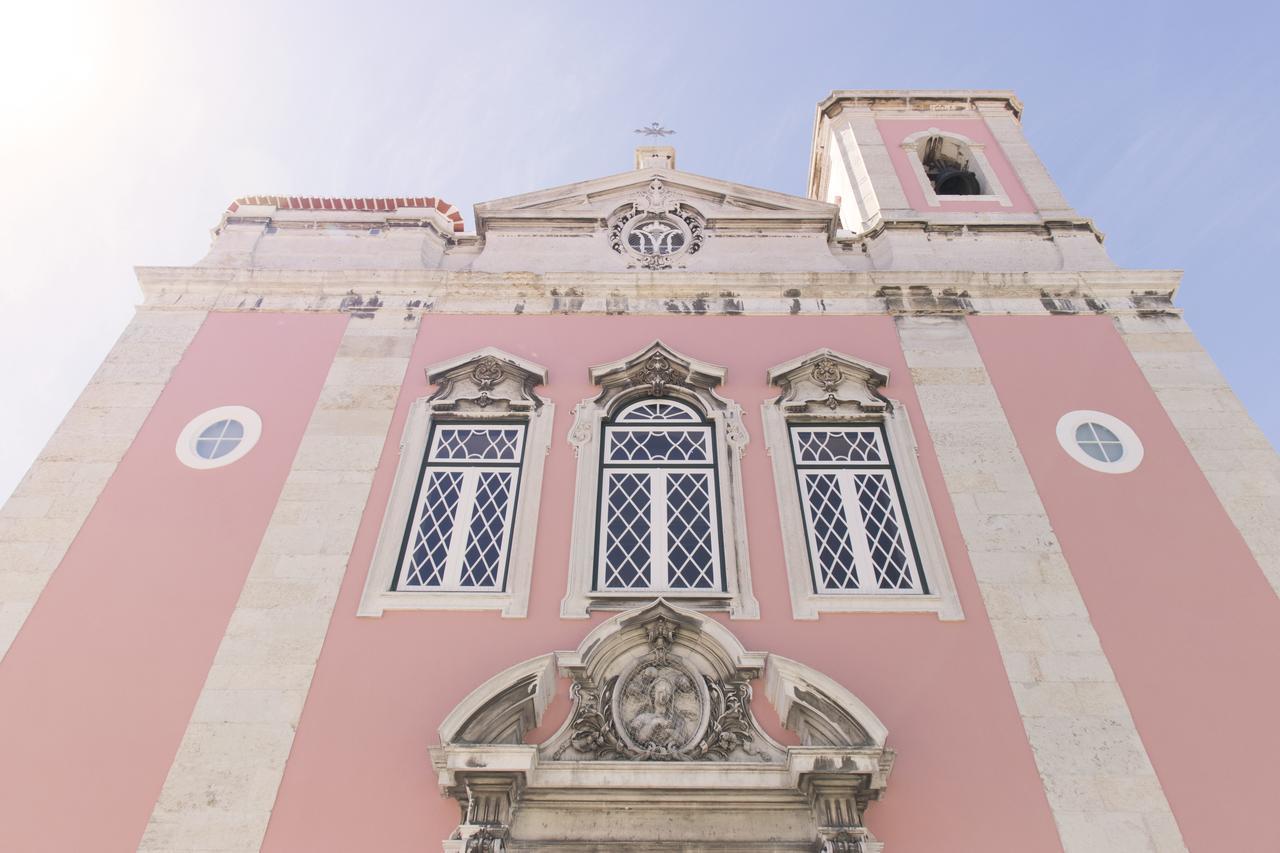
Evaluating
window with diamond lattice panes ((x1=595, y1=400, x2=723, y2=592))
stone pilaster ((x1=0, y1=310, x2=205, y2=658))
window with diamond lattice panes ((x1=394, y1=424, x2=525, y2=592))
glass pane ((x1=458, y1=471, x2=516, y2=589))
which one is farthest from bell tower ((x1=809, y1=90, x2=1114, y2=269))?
stone pilaster ((x1=0, y1=310, x2=205, y2=658))

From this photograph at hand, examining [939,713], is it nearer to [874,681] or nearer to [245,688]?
[874,681]

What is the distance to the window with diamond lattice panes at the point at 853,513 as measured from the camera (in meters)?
7.45

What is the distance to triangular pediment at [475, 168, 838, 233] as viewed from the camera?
1107 cm

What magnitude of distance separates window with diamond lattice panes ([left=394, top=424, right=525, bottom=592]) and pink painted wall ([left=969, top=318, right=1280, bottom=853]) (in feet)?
15.1

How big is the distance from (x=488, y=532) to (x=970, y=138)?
9.22 meters

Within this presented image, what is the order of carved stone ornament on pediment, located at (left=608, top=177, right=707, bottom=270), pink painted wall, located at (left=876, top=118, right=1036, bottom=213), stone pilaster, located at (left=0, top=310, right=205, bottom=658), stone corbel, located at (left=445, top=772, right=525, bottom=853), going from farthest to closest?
pink painted wall, located at (left=876, top=118, right=1036, bottom=213), carved stone ornament on pediment, located at (left=608, top=177, right=707, bottom=270), stone pilaster, located at (left=0, top=310, right=205, bottom=658), stone corbel, located at (left=445, top=772, right=525, bottom=853)

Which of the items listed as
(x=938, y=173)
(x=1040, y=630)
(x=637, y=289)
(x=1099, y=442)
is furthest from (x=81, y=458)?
(x=938, y=173)

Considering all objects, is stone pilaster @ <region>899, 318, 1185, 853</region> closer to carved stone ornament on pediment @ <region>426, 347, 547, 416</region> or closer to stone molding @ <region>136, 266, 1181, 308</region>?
stone molding @ <region>136, 266, 1181, 308</region>

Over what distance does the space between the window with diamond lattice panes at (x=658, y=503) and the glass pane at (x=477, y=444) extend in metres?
0.86

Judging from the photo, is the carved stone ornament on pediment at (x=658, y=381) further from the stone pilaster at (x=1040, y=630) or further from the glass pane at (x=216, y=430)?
the glass pane at (x=216, y=430)

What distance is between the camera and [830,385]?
8875mm

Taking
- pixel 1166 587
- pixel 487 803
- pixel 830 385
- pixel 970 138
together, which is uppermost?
pixel 970 138

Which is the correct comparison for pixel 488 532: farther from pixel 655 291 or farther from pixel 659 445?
pixel 655 291

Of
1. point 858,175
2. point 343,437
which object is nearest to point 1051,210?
point 858,175
